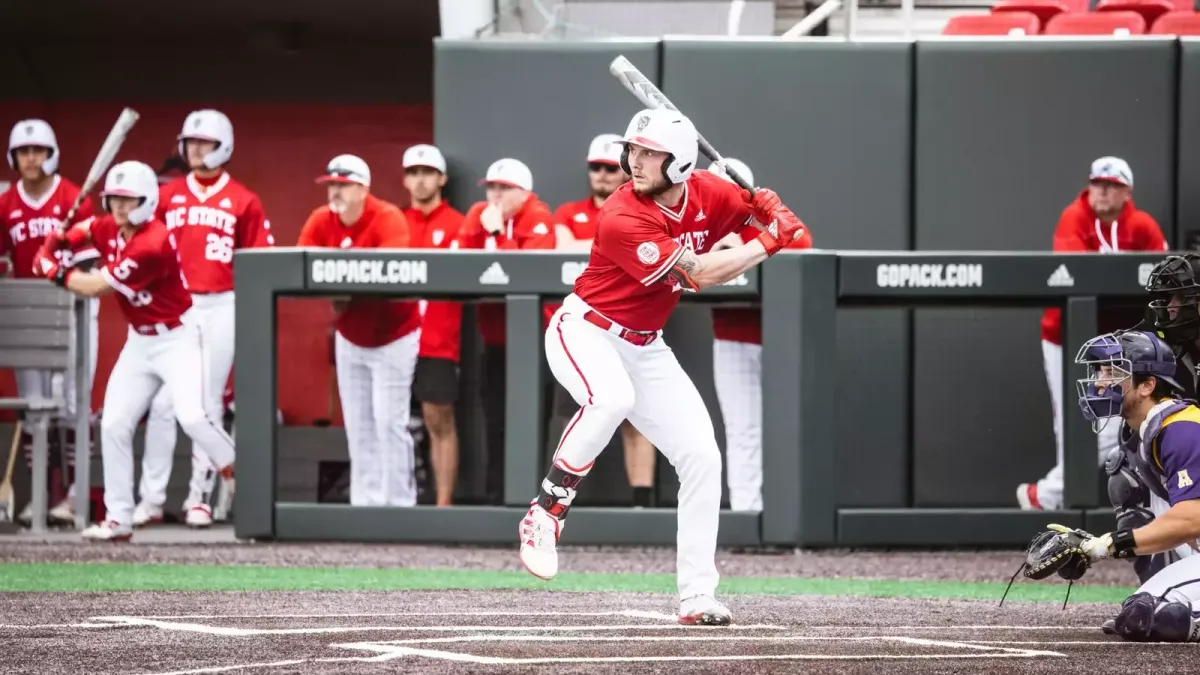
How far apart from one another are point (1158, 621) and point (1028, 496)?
3705 mm

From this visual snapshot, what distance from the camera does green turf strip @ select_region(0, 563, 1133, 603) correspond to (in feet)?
24.1

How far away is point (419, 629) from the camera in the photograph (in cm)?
561

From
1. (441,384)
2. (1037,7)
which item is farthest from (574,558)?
(1037,7)

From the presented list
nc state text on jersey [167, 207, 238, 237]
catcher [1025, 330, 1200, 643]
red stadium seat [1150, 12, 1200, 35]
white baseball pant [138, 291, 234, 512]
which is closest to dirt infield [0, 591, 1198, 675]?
catcher [1025, 330, 1200, 643]

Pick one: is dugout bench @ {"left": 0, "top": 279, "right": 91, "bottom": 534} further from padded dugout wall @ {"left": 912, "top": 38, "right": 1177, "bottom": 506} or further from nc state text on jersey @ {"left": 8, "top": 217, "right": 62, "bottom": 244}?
padded dugout wall @ {"left": 912, "top": 38, "right": 1177, "bottom": 506}

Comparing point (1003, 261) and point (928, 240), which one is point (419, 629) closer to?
point (1003, 261)

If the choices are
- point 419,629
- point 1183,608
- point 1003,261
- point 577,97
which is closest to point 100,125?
point 577,97

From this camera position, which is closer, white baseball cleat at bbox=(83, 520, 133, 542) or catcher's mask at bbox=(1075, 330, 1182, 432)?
catcher's mask at bbox=(1075, 330, 1182, 432)

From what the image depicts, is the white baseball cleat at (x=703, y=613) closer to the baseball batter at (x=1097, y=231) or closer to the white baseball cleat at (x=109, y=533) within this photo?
the baseball batter at (x=1097, y=231)

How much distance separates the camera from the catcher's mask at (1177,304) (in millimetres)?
6621

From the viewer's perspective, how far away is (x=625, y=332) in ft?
20.0

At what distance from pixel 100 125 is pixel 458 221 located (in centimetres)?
418

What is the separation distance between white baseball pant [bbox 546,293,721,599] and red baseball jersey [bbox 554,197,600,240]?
12.0 ft

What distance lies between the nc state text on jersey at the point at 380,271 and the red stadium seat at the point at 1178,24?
519 centimetres
